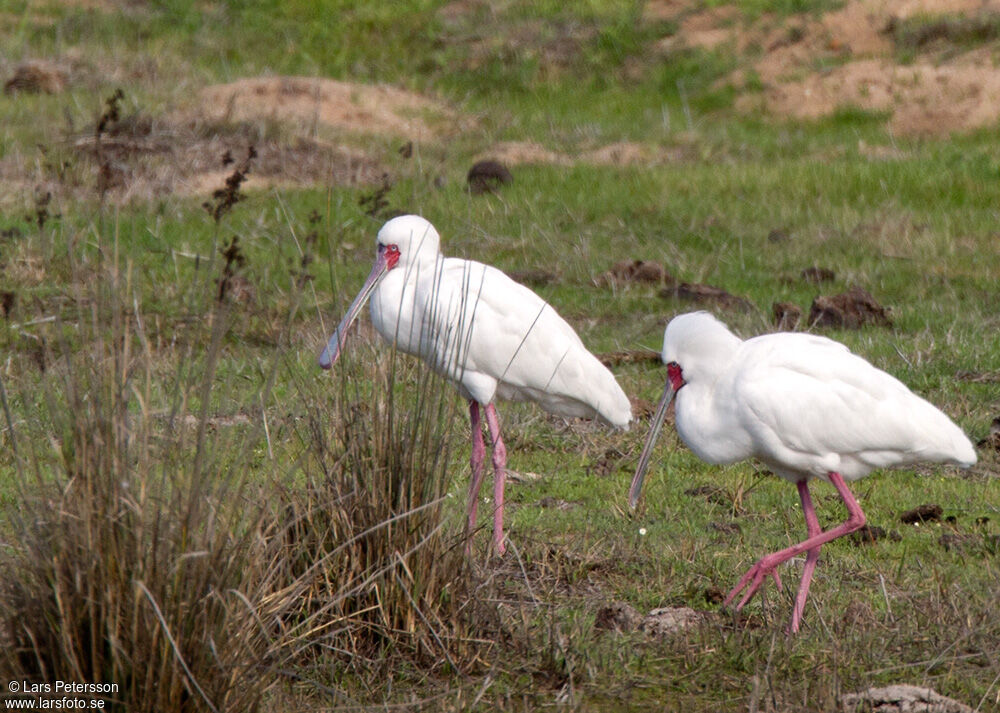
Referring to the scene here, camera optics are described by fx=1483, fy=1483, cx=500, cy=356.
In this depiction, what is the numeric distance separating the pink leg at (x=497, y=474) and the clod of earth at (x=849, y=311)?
3602mm

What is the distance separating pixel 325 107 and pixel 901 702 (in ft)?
41.2

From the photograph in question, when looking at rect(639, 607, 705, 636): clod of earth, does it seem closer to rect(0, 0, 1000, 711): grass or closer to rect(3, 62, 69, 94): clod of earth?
rect(0, 0, 1000, 711): grass

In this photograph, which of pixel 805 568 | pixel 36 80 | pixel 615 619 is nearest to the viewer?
pixel 615 619

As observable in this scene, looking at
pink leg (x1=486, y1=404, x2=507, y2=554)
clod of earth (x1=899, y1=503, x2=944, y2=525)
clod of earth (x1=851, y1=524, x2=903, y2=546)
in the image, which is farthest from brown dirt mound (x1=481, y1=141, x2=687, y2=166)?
clod of earth (x1=851, y1=524, x2=903, y2=546)

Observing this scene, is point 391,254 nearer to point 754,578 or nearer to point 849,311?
point 754,578

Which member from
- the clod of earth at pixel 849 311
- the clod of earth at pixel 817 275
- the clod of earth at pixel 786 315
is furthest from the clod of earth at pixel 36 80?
the clod of earth at pixel 849 311

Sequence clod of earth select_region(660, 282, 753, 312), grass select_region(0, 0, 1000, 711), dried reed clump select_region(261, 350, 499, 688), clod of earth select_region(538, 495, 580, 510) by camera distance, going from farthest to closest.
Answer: clod of earth select_region(660, 282, 753, 312), clod of earth select_region(538, 495, 580, 510), dried reed clump select_region(261, 350, 499, 688), grass select_region(0, 0, 1000, 711)

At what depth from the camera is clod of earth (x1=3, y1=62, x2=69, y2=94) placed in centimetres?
1590

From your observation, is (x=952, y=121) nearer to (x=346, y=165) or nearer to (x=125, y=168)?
(x=346, y=165)

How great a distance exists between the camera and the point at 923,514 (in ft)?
20.5

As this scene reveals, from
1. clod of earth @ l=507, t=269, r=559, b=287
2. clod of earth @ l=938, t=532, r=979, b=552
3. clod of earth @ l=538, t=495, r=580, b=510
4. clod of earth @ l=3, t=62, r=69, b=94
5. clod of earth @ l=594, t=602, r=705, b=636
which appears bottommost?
clod of earth @ l=538, t=495, r=580, b=510

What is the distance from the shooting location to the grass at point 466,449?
139 inches

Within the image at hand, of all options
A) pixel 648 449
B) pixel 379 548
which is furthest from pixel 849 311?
pixel 379 548

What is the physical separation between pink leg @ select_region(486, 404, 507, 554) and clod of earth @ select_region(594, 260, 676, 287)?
410 cm
